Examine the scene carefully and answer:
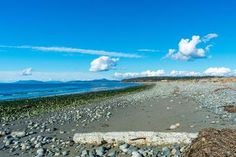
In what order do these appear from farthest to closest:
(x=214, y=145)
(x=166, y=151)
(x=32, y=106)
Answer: (x=32, y=106) < (x=166, y=151) < (x=214, y=145)

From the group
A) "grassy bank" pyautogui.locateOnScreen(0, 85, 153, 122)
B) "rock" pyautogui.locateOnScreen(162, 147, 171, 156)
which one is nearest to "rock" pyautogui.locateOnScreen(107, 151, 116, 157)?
"rock" pyautogui.locateOnScreen(162, 147, 171, 156)

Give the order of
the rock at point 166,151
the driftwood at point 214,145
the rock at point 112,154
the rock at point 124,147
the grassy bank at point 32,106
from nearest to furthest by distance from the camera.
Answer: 1. the driftwood at point 214,145
2. the rock at point 166,151
3. the rock at point 112,154
4. the rock at point 124,147
5. the grassy bank at point 32,106

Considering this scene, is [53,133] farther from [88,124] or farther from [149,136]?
[149,136]

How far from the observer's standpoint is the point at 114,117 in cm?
2228

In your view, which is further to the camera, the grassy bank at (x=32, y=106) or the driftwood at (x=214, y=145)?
the grassy bank at (x=32, y=106)

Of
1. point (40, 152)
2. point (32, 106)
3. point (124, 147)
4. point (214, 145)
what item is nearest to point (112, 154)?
point (124, 147)

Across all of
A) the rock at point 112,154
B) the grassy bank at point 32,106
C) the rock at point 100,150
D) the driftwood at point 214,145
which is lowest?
the rock at point 112,154

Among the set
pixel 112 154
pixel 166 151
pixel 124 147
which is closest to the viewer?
pixel 166 151

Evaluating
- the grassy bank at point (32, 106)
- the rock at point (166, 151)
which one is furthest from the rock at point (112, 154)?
the grassy bank at point (32, 106)

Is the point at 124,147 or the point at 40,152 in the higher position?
the point at 124,147

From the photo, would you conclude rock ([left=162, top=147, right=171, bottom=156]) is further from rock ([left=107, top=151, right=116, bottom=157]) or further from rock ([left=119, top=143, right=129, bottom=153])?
rock ([left=107, top=151, right=116, bottom=157])

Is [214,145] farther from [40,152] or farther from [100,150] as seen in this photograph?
[40,152]

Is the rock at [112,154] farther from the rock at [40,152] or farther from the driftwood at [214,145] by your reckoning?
the driftwood at [214,145]

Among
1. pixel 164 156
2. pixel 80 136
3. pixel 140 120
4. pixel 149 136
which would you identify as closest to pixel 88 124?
pixel 140 120
